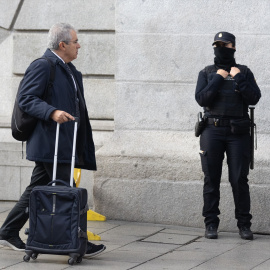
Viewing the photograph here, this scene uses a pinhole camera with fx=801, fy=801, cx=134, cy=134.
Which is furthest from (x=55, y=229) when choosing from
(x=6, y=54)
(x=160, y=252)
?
(x=6, y=54)

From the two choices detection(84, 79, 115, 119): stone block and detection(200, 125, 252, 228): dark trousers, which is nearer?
detection(200, 125, 252, 228): dark trousers

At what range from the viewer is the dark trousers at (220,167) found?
680 cm

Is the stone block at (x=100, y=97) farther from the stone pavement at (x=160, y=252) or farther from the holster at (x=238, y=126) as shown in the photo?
the holster at (x=238, y=126)

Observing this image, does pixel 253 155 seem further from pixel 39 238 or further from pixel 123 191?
pixel 39 238

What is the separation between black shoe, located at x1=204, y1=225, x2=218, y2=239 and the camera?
6906 millimetres

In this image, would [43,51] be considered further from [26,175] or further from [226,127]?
[226,127]

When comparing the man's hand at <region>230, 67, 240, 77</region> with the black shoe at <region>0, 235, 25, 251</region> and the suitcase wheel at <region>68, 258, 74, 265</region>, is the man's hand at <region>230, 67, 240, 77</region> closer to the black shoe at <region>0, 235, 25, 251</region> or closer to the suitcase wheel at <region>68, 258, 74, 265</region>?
the suitcase wheel at <region>68, 258, 74, 265</region>

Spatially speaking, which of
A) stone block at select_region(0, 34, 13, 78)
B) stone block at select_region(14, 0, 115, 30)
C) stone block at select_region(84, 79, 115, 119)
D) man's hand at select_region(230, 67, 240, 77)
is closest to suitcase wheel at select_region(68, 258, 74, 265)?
man's hand at select_region(230, 67, 240, 77)

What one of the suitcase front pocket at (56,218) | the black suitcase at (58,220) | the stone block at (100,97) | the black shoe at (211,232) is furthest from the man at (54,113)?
the stone block at (100,97)

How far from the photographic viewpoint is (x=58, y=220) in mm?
5605

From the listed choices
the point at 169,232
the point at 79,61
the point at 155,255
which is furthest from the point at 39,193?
the point at 79,61

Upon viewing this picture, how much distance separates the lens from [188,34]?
7590mm

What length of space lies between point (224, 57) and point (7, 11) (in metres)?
2.96

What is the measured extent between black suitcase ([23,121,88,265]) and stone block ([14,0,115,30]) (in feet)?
9.44
